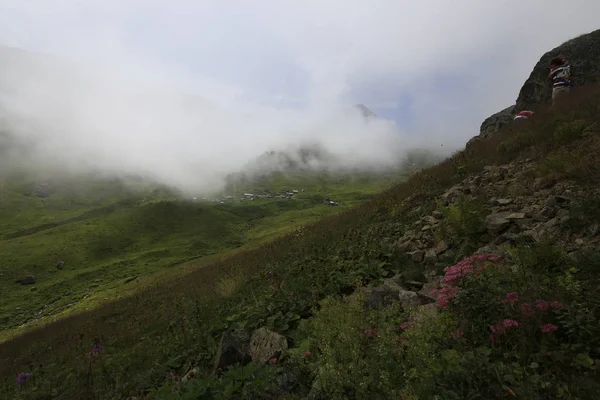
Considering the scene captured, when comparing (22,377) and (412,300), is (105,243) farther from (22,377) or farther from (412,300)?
(412,300)

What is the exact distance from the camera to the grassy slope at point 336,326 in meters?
4.08

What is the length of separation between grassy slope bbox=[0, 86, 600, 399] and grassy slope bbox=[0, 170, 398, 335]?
4939 cm

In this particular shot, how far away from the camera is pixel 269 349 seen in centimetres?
701

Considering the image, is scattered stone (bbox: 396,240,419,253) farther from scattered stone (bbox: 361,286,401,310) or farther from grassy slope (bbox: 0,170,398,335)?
grassy slope (bbox: 0,170,398,335)

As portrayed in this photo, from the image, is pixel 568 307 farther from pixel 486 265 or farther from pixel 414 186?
pixel 414 186

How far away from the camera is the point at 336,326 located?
5.79 meters

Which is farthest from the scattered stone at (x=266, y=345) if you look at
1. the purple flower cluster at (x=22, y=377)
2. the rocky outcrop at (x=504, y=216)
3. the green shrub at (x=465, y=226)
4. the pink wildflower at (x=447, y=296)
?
the purple flower cluster at (x=22, y=377)

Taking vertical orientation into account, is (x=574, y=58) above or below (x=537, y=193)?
above

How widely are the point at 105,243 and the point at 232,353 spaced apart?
478ft

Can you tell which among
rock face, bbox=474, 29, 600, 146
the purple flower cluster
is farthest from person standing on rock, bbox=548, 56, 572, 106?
the purple flower cluster

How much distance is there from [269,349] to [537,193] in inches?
299

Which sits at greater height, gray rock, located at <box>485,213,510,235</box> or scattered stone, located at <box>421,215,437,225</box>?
gray rock, located at <box>485,213,510,235</box>


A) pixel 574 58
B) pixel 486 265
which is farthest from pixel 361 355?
pixel 574 58

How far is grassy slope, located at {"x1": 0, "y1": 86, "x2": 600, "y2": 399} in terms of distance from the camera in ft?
13.4
